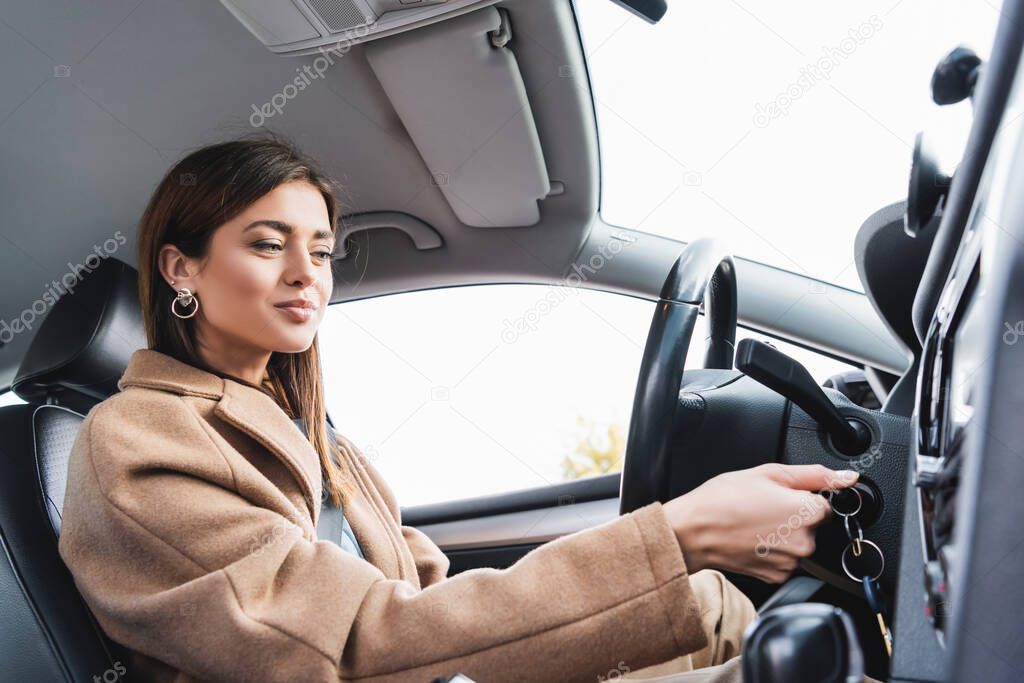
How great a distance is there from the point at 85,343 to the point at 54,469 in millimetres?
237

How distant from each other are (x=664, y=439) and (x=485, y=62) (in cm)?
106

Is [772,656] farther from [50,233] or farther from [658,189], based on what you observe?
[50,233]

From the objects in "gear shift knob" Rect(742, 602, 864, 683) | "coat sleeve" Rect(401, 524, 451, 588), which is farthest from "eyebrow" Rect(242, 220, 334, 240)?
"gear shift knob" Rect(742, 602, 864, 683)

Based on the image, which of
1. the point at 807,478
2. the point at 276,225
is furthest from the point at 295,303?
the point at 807,478

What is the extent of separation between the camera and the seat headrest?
1268 mm

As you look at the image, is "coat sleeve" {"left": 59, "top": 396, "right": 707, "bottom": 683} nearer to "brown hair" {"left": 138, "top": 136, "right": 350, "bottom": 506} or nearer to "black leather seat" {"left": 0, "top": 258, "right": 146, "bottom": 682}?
"black leather seat" {"left": 0, "top": 258, "right": 146, "bottom": 682}

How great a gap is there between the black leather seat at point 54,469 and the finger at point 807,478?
2.51ft

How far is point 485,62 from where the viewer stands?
166 centimetres

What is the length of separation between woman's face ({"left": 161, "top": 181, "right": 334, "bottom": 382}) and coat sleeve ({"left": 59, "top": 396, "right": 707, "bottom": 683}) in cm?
28

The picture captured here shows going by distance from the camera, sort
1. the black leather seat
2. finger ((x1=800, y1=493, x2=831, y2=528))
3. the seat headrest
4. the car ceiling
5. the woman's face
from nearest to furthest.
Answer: finger ((x1=800, y1=493, x2=831, y2=528)), the black leather seat, the woman's face, the seat headrest, the car ceiling

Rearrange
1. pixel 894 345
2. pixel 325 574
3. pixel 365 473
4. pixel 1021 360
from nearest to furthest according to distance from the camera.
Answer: pixel 1021 360 → pixel 325 574 → pixel 365 473 → pixel 894 345

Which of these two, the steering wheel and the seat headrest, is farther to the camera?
the seat headrest

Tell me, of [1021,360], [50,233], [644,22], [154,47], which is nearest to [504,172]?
[644,22]

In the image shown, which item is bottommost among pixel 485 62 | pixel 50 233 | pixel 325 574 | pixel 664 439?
pixel 325 574
